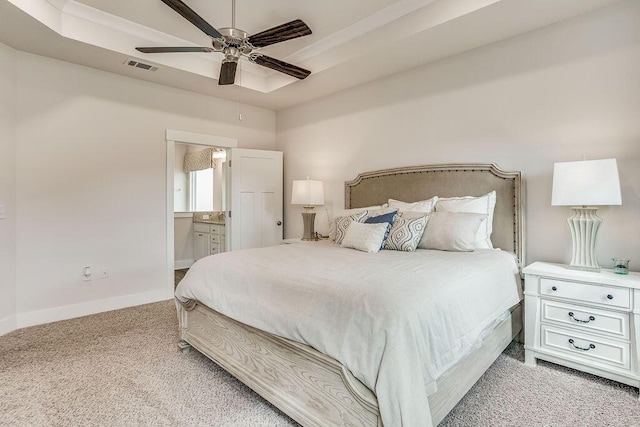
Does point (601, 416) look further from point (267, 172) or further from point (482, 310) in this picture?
point (267, 172)

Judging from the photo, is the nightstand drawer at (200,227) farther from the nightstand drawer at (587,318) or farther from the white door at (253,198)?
the nightstand drawer at (587,318)

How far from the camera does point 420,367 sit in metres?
1.31

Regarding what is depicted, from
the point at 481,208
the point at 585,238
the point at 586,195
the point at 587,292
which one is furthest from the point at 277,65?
the point at 587,292

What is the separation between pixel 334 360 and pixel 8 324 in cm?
344

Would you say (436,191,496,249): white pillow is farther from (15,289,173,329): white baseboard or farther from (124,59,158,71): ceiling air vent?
(15,289,173,329): white baseboard

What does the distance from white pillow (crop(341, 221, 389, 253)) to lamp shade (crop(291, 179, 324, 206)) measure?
4.60 ft

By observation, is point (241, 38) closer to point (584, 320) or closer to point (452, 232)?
point (452, 232)

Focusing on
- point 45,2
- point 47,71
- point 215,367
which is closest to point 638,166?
point 215,367

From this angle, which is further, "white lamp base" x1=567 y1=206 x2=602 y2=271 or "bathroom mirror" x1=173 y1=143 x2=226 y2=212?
"bathroom mirror" x1=173 y1=143 x2=226 y2=212

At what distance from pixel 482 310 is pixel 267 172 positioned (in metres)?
3.72

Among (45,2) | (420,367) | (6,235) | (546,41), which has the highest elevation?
(45,2)

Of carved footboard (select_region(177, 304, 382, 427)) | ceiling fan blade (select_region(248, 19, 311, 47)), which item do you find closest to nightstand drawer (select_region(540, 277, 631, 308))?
carved footboard (select_region(177, 304, 382, 427))

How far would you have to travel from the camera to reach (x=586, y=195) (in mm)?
2229

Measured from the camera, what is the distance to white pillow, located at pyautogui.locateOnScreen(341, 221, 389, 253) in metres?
2.72
